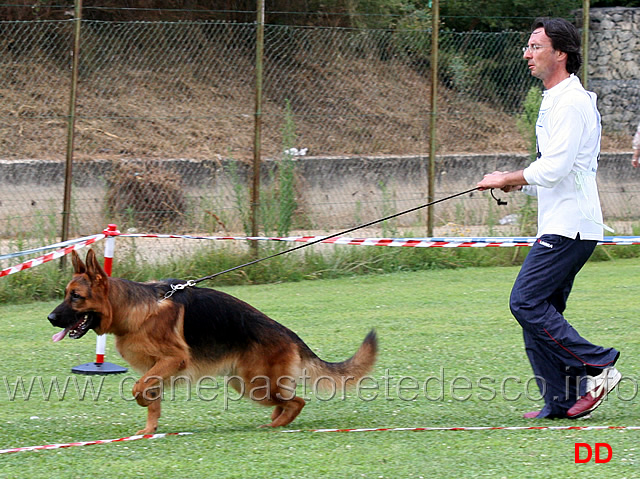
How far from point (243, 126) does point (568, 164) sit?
1076 cm

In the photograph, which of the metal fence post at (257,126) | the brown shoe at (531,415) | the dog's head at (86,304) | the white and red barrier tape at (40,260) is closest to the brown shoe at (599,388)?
the brown shoe at (531,415)

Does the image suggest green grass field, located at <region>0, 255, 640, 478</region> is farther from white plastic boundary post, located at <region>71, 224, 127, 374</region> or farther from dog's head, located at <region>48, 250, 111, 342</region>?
dog's head, located at <region>48, 250, 111, 342</region>

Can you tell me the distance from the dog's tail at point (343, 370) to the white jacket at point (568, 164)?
1194 millimetres

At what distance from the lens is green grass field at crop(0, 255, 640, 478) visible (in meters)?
3.92

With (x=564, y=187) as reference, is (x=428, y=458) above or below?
below

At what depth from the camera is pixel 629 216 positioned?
13.1 metres

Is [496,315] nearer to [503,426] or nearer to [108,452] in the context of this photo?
[503,426]

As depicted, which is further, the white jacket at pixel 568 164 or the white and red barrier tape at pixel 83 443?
the white jacket at pixel 568 164

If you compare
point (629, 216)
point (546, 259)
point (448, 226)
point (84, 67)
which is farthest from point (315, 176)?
point (546, 259)

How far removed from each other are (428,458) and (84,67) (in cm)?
1080

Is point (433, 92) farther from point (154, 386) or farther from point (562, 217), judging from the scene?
point (154, 386)

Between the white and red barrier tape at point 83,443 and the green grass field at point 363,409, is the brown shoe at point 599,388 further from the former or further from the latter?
the white and red barrier tape at point 83,443

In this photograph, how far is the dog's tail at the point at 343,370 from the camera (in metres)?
4.88

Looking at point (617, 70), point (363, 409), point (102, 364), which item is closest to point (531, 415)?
point (363, 409)
